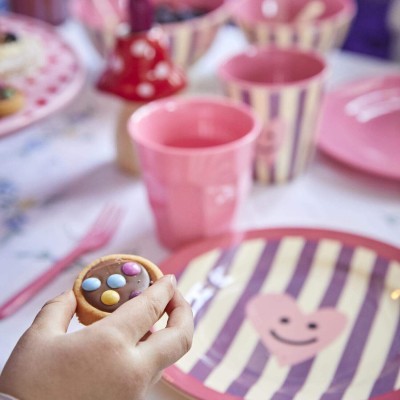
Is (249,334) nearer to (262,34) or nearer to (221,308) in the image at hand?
(221,308)

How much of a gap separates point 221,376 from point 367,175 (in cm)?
33

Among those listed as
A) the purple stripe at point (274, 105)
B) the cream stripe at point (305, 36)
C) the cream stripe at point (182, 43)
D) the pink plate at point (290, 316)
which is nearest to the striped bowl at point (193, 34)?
the cream stripe at point (182, 43)

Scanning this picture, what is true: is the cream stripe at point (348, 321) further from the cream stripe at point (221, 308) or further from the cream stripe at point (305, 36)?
the cream stripe at point (305, 36)

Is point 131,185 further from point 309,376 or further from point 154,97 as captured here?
point 309,376

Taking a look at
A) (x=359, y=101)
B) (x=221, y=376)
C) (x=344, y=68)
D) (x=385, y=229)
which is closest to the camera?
(x=221, y=376)

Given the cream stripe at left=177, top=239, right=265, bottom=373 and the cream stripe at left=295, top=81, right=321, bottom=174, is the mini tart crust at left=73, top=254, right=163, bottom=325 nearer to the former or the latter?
the cream stripe at left=177, top=239, right=265, bottom=373

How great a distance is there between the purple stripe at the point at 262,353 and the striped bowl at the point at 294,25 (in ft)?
1.05

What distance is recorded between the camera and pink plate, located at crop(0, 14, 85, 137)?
1.98 ft

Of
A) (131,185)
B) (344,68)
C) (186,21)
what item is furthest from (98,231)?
(344,68)

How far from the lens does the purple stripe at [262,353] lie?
454 mm

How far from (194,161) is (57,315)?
219 mm

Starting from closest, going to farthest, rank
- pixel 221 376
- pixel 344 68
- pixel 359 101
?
pixel 221 376, pixel 359 101, pixel 344 68

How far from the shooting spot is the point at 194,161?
541 millimetres

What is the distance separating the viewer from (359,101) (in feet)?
2.66
